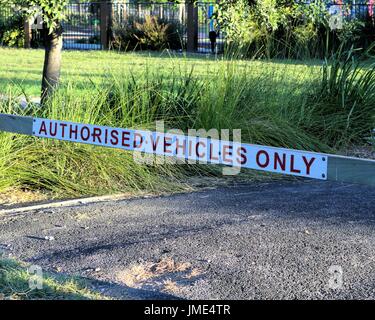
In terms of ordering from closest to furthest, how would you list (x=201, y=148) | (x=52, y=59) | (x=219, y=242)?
1. (x=201, y=148)
2. (x=219, y=242)
3. (x=52, y=59)

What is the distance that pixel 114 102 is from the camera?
8.00 meters

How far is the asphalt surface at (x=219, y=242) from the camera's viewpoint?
447 centimetres

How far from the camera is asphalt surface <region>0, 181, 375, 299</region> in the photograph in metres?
4.47

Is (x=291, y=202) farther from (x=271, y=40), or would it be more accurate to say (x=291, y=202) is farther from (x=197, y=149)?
(x=271, y=40)

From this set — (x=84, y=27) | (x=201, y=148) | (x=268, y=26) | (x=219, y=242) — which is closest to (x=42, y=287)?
(x=201, y=148)

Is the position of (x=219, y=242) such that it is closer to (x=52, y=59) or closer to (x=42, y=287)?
(x=42, y=287)

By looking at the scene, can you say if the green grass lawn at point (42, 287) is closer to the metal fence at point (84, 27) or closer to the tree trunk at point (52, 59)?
the tree trunk at point (52, 59)

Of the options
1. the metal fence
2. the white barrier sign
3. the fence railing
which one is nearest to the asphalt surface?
the white barrier sign

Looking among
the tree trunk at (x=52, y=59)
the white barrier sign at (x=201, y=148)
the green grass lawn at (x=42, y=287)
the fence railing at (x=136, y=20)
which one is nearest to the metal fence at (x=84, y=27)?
the fence railing at (x=136, y=20)

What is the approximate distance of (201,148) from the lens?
465cm

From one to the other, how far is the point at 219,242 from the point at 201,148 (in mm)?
943

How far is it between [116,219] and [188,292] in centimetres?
175

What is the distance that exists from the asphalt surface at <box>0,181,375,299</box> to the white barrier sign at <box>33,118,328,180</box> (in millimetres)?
729

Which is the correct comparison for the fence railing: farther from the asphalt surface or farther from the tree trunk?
the asphalt surface
